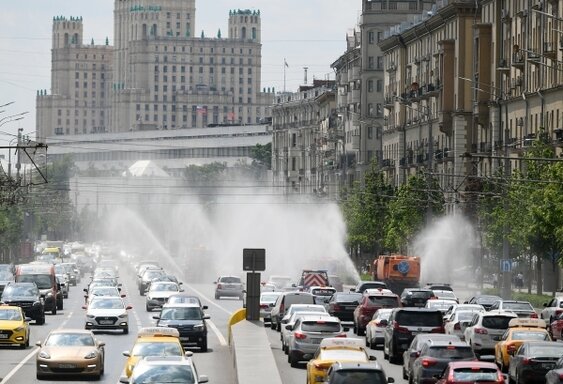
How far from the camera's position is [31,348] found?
2032 inches

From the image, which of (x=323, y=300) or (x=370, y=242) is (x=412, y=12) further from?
(x=323, y=300)

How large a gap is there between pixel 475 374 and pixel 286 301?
2691cm

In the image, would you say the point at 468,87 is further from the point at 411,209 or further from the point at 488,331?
the point at 488,331

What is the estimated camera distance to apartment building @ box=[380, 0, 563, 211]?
99375 millimetres

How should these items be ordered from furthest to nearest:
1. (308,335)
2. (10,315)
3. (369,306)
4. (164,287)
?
(164,287)
(369,306)
(10,315)
(308,335)

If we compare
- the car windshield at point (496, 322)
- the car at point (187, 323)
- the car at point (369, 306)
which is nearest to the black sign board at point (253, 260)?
the car at point (187, 323)

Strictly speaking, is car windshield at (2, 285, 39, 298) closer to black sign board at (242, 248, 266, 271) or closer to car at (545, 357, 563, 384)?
black sign board at (242, 248, 266, 271)

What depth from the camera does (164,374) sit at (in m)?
30.9

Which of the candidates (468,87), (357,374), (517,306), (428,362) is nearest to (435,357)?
(428,362)

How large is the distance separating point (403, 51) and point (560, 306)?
90.4 metres

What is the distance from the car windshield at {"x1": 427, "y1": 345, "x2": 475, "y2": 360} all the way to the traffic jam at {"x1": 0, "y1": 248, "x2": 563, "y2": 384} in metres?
0.02

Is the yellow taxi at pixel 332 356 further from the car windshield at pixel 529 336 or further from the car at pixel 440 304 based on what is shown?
the car at pixel 440 304

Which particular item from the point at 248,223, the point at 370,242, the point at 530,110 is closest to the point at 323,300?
the point at 530,110

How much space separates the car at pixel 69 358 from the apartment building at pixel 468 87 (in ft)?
152
